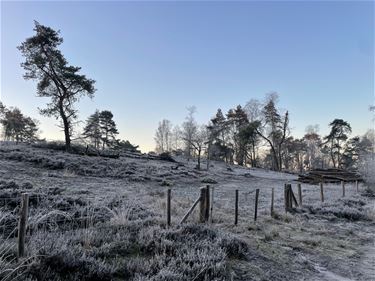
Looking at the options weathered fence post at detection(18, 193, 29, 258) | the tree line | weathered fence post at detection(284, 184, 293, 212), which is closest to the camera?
weathered fence post at detection(18, 193, 29, 258)

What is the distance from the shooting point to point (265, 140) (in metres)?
54.8

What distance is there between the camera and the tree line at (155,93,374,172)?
53969 mm

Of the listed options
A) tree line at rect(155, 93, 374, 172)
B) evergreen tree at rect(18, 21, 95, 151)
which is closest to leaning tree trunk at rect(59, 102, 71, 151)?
evergreen tree at rect(18, 21, 95, 151)

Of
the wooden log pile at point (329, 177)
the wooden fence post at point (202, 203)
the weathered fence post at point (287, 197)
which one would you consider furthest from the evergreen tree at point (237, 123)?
the wooden fence post at point (202, 203)

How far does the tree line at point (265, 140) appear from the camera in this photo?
177 feet

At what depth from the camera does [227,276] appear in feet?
15.5

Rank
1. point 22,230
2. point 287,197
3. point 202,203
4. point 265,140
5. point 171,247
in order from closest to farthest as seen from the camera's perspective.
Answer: point 22,230
point 171,247
point 202,203
point 287,197
point 265,140

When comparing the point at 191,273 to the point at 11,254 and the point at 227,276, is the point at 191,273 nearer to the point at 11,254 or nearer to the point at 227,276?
the point at 227,276

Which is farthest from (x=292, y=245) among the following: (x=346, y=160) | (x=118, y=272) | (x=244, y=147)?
(x=346, y=160)

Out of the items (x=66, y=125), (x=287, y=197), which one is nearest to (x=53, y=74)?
(x=66, y=125)

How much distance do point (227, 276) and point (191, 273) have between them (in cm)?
64

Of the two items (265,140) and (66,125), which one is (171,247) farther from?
(265,140)

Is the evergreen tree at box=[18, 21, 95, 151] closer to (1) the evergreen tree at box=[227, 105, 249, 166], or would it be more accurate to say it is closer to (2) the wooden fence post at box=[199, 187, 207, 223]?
(2) the wooden fence post at box=[199, 187, 207, 223]

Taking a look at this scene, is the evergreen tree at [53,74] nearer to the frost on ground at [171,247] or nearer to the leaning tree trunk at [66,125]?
the leaning tree trunk at [66,125]
